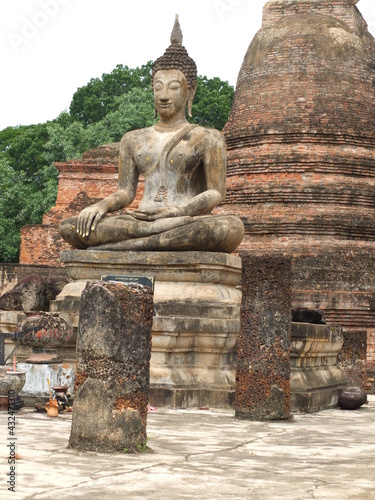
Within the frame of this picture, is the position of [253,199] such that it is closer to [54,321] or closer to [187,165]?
[187,165]

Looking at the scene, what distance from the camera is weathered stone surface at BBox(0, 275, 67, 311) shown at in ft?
37.7

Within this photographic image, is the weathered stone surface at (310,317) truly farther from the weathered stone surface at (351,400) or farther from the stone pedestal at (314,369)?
the weathered stone surface at (351,400)

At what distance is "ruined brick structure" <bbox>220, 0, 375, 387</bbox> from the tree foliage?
46.1ft

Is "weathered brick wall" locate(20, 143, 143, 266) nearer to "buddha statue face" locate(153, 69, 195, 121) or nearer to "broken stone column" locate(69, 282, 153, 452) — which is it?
"buddha statue face" locate(153, 69, 195, 121)

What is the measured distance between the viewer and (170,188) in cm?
1057

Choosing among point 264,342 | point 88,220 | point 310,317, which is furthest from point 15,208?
point 264,342

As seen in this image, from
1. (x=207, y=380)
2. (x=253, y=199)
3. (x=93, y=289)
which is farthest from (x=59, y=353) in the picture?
(x=253, y=199)

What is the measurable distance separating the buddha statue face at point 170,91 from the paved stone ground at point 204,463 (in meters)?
4.06

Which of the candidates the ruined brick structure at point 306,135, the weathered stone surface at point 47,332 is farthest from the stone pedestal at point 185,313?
the ruined brick structure at point 306,135

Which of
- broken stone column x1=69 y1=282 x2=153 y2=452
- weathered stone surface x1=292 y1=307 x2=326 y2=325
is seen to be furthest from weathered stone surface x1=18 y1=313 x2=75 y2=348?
weathered stone surface x1=292 y1=307 x2=326 y2=325

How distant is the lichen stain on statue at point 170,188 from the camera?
996cm

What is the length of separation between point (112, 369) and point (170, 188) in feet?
16.0

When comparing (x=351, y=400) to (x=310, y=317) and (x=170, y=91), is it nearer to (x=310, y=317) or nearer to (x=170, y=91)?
(x=310, y=317)

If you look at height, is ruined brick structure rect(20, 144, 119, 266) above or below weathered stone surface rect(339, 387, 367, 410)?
above
